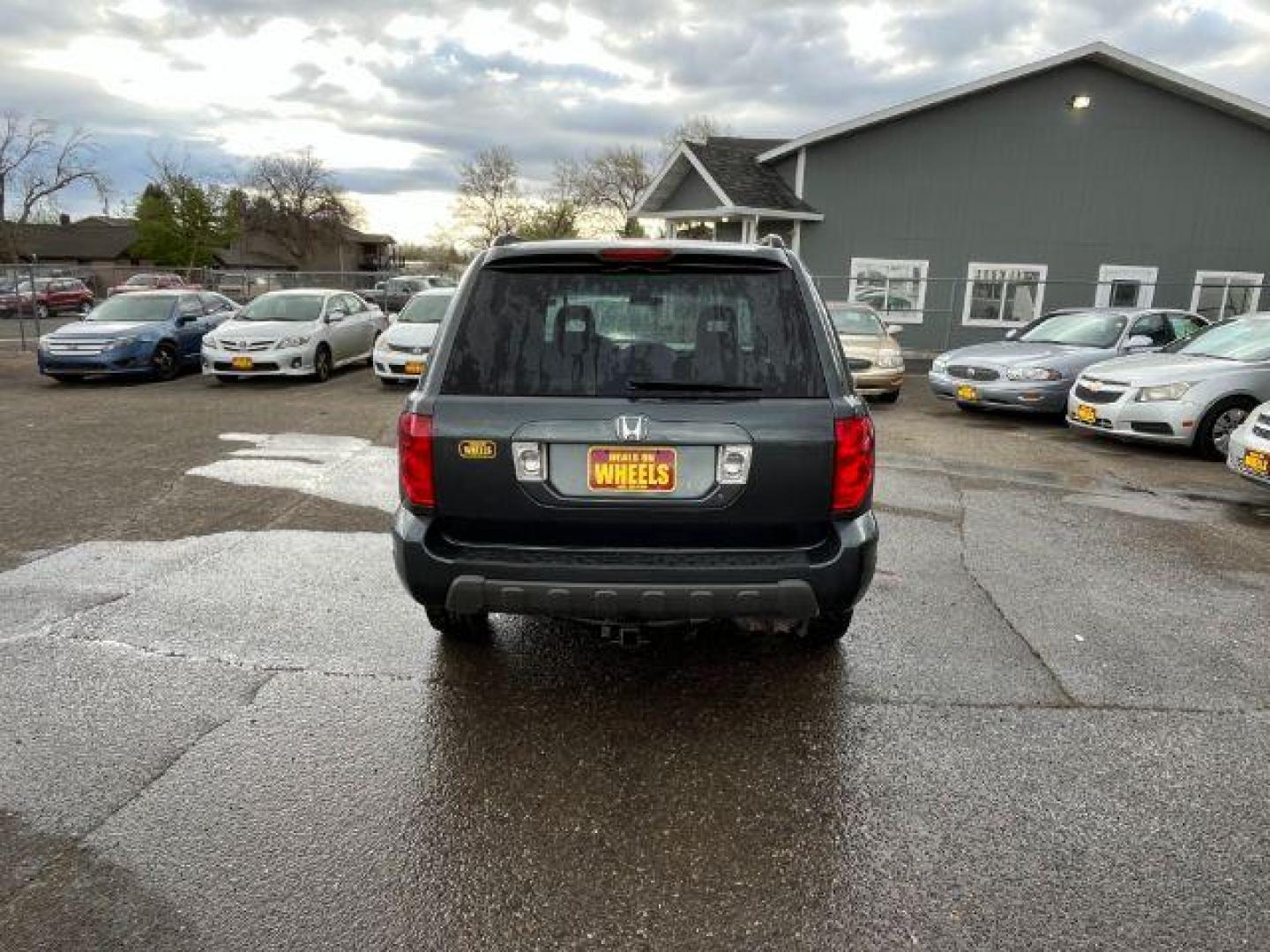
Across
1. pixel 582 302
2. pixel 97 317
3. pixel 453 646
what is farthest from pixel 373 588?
pixel 97 317

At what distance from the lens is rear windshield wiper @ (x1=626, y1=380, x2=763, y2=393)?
10.2ft

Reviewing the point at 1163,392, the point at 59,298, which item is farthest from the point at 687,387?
the point at 59,298

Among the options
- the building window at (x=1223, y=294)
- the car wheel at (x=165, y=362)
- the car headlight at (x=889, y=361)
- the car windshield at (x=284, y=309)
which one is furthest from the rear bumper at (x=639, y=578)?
the building window at (x=1223, y=294)

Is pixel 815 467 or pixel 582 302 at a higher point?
pixel 582 302

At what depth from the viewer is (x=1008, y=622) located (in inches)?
181

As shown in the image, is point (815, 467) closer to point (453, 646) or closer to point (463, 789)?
point (463, 789)

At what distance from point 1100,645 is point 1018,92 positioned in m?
20.0

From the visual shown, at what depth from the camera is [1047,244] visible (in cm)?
2067

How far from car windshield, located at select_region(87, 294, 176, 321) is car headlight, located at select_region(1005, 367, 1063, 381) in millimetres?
14035

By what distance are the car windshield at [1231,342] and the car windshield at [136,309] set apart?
1583cm

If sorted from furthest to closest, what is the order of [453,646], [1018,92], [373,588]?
[1018,92], [373,588], [453,646]

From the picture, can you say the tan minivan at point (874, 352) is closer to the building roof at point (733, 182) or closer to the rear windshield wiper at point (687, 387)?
the building roof at point (733, 182)

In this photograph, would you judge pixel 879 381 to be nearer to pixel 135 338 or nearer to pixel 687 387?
pixel 687 387

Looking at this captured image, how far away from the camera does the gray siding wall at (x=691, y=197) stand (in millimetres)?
21672
